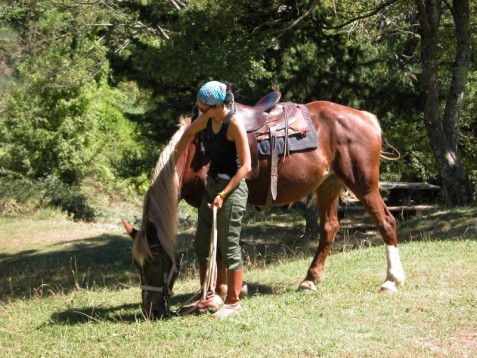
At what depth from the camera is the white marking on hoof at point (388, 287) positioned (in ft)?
20.8

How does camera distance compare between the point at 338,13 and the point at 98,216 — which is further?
the point at 98,216

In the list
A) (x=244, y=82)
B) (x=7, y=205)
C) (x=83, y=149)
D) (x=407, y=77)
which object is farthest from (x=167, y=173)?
(x=83, y=149)

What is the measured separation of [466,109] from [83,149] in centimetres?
1314

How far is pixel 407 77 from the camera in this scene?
1366 centimetres

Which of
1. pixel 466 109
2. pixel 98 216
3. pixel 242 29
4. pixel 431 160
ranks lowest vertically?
pixel 98 216

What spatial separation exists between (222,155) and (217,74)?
5.85 m

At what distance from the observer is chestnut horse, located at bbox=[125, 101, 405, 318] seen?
5.80m

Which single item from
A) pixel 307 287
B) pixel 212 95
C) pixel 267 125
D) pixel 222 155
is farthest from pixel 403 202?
pixel 212 95

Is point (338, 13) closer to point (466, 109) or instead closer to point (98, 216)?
point (466, 109)

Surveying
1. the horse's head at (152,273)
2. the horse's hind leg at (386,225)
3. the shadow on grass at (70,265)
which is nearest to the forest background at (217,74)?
the horse's hind leg at (386,225)

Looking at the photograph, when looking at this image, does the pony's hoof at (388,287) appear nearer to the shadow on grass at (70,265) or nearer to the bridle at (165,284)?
the bridle at (165,284)

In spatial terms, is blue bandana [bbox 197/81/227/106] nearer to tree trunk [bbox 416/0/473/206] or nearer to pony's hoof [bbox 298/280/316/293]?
pony's hoof [bbox 298/280/316/293]

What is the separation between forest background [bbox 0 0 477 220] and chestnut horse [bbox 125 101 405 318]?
6.57 feet

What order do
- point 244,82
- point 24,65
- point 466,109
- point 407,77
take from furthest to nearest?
point 24,65 < point 466,109 < point 407,77 < point 244,82
